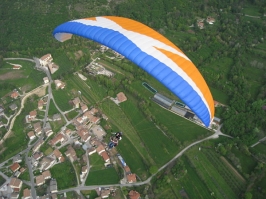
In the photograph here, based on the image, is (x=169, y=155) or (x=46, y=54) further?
(x=46, y=54)

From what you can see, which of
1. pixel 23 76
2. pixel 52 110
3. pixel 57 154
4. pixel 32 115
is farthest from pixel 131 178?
pixel 23 76

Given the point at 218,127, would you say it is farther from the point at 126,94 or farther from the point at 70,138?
the point at 70,138

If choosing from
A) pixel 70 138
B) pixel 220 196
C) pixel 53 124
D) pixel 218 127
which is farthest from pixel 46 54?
pixel 220 196

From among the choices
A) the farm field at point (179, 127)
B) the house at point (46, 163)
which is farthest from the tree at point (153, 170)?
the house at point (46, 163)

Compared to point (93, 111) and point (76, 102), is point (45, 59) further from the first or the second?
point (93, 111)

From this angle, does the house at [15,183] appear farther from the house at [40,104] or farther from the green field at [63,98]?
the green field at [63,98]
